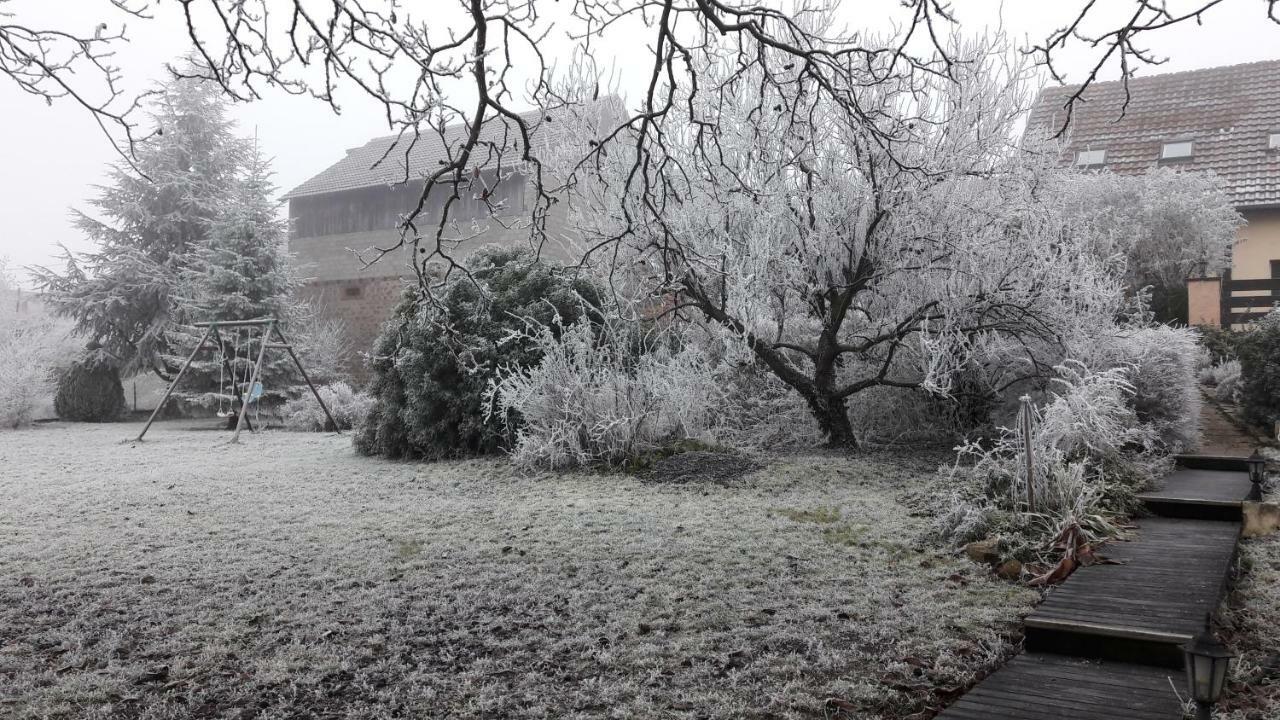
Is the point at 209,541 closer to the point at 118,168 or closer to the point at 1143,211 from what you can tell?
the point at 1143,211

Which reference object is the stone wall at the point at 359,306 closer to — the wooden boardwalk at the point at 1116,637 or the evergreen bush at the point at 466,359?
the evergreen bush at the point at 466,359

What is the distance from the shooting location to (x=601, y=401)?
720cm

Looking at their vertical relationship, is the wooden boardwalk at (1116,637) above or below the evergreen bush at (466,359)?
below

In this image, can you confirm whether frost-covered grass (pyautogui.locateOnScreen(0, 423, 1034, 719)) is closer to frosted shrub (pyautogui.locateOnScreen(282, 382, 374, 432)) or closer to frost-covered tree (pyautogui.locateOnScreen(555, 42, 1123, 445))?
frost-covered tree (pyautogui.locateOnScreen(555, 42, 1123, 445))

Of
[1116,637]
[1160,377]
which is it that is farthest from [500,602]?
[1160,377]

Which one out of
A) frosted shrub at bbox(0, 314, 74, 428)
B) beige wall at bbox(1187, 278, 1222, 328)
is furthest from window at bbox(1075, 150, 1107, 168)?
frosted shrub at bbox(0, 314, 74, 428)

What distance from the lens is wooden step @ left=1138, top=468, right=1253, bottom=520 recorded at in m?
5.15

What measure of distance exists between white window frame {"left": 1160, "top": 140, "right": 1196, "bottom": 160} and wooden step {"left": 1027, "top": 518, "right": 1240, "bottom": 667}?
14.5 meters

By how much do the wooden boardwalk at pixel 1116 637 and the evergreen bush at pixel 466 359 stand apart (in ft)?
16.5

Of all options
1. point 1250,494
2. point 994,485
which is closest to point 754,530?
point 994,485

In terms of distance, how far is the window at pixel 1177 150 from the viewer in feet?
54.3

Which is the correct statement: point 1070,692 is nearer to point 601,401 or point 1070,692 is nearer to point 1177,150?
point 601,401

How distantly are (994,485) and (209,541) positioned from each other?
4.63 metres

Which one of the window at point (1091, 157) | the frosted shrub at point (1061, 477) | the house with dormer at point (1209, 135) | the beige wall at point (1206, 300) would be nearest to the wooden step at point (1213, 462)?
the frosted shrub at point (1061, 477)
